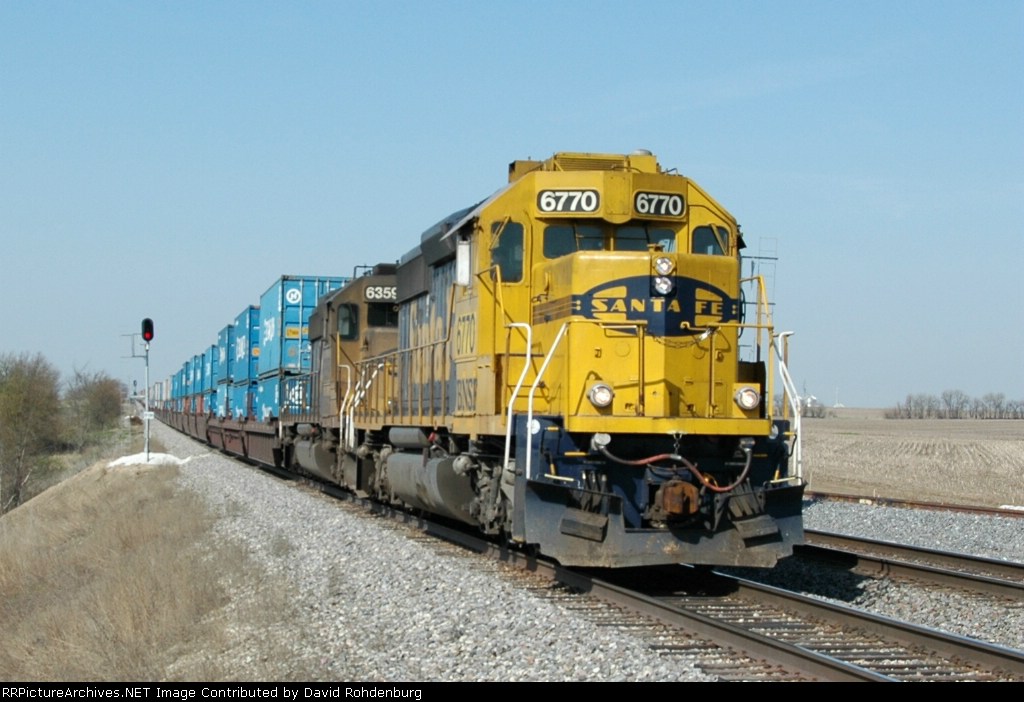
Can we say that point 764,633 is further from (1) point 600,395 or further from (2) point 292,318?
(2) point 292,318

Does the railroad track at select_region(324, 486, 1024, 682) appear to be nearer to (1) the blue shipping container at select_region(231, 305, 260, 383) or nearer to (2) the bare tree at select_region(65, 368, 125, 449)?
(1) the blue shipping container at select_region(231, 305, 260, 383)

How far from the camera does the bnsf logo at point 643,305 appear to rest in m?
9.28

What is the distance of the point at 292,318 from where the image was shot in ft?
79.6

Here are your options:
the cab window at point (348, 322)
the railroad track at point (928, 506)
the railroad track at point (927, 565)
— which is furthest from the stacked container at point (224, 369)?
the railroad track at point (927, 565)

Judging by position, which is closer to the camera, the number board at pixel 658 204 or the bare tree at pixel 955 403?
the number board at pixel 658 204

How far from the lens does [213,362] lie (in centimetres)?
3759

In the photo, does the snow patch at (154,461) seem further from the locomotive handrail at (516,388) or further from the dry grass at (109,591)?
the locomotive handrail at (516,388)

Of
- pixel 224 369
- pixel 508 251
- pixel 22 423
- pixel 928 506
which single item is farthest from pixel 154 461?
pixel 508 251

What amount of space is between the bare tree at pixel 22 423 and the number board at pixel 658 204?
39823 millimetres

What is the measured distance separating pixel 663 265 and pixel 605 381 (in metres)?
1.01

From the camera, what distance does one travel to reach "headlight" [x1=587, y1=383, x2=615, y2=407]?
8.89 metres

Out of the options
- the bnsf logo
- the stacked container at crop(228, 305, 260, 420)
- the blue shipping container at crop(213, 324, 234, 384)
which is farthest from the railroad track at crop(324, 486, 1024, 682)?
the blue shipping container at crop(213, 324, 234, 384)

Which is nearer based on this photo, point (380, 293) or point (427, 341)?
point (427, 341)
